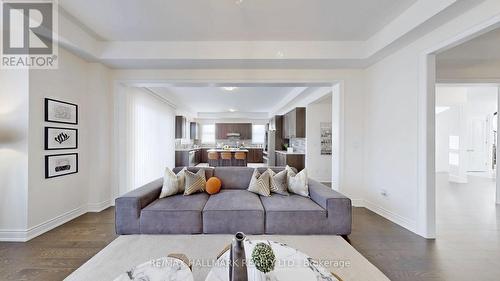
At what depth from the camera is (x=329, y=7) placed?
2652mm

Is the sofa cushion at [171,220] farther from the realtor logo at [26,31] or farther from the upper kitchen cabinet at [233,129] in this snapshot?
the upper kitchen cabinet at [233,129]

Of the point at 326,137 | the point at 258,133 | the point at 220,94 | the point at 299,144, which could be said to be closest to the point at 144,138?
the point at 220,94

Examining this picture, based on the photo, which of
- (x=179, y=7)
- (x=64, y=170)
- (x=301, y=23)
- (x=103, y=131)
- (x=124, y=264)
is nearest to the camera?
(x=124, y=264)

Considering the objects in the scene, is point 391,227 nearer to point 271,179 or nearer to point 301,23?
point 271,179

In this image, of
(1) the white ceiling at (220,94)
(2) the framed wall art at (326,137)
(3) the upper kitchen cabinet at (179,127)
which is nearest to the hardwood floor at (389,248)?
(2) the framed wall art at (326,137)

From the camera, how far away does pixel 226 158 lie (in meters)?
8.92

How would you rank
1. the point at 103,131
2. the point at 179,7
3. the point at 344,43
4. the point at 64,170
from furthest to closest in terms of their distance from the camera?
the point at 103,131
the point at 344,43
the point at 64,170
the point at 179,7

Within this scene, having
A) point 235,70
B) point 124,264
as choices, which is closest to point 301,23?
point 235,70

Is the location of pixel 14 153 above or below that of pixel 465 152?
above

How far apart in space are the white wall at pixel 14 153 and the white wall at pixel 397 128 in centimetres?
521

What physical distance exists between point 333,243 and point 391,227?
4.10 ft

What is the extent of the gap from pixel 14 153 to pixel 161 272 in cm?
287

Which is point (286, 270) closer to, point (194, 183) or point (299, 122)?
point (194, 183)

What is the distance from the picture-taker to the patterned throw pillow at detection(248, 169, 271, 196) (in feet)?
10.4
